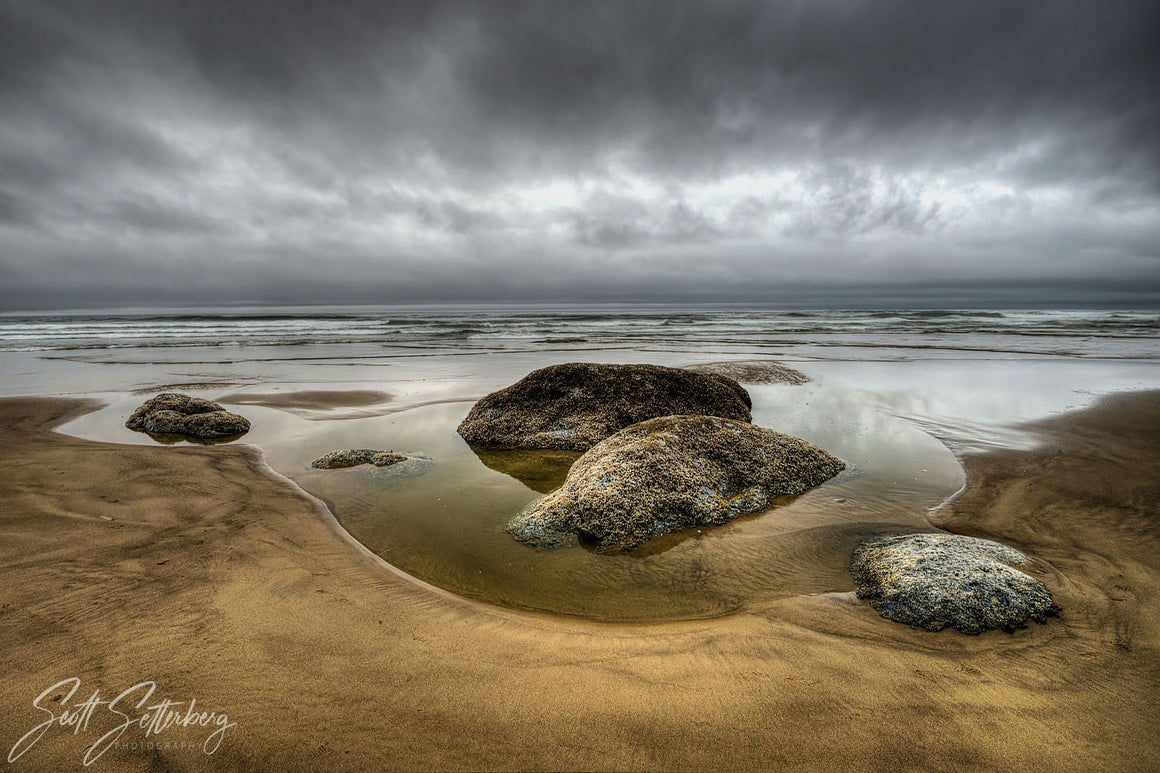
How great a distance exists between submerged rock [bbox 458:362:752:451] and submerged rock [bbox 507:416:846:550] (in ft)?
6.75

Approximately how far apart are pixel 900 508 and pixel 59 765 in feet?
23.7

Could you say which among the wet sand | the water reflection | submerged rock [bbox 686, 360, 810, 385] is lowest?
the water reflection

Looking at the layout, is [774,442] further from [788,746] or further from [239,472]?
[239,472]

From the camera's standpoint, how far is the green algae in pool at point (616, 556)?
415 cm

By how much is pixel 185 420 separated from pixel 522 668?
9.49 metres

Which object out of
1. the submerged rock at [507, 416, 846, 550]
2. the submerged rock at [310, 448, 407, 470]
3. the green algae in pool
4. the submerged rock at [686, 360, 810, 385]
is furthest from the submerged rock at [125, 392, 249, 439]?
the submerged rock at [686, 360, 810, 385]

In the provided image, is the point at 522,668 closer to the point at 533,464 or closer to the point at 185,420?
the point at 533,464

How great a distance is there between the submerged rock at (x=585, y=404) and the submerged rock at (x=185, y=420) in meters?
4.54

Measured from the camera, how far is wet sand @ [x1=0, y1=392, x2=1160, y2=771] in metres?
2.50

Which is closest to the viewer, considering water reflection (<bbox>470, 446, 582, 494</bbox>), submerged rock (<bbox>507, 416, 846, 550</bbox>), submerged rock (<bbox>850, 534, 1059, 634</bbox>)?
submerged rock (<bbox>850, 534, 1059, 634</bbox>)

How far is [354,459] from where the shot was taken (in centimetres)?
738

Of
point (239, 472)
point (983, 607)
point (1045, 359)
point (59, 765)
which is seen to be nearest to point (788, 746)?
point (983, 607)

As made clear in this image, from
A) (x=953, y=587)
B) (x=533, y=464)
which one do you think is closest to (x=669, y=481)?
(x=953, y=587)

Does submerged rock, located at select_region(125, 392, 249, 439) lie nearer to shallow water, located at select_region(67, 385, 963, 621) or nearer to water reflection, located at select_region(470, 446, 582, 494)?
shallow water, located at select_region(67, 385, 963, 621)
